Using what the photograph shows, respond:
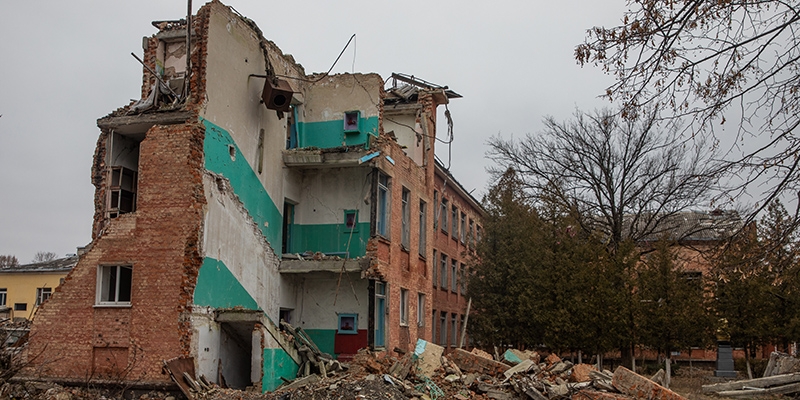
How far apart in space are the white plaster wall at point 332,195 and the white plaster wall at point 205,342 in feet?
21.3

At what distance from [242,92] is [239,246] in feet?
13.7

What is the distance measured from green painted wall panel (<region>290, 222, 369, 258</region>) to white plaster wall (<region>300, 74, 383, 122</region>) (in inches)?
143

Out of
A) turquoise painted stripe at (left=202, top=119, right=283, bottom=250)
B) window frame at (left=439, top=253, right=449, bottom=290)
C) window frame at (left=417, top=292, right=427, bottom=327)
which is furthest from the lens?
window frame at (left=439, top=253, right=449, bottom=290)

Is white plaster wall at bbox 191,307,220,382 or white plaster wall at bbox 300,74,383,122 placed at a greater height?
white plaster wall at bbox 300,74,383,122

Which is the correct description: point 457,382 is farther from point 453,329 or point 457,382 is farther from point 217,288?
point 453,329

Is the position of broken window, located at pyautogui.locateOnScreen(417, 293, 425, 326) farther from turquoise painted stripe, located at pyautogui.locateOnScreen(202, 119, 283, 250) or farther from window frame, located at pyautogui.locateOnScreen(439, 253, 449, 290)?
window frame, located at pyautogui.locateOnScreen(439, 253, 449, 290)

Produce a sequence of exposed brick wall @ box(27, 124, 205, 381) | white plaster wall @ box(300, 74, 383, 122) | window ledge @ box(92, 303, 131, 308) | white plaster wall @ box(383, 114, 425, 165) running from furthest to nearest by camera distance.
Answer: white plaster wall @ box(383, 114, 425, 165) < white plaster wall @ box(300, 74, 383, 122) < window ledge @ box(92, 303, 131, 308) < exposed brick wall @ box(27, 124, 205, 381)

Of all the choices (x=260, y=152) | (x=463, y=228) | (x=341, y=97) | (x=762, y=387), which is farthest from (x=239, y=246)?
(x=463, y=228)

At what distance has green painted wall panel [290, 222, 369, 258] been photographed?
23.2 metres

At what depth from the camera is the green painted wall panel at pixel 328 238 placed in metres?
23.2

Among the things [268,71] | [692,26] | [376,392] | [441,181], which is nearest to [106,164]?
[268,71]

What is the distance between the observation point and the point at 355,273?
22.5m

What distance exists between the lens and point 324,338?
22938 mm

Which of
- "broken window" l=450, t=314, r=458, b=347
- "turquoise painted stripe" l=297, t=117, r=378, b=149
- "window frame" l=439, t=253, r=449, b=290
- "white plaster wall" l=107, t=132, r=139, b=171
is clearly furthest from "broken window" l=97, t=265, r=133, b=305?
"broken window" l=450, t=314, r=458, b=347
